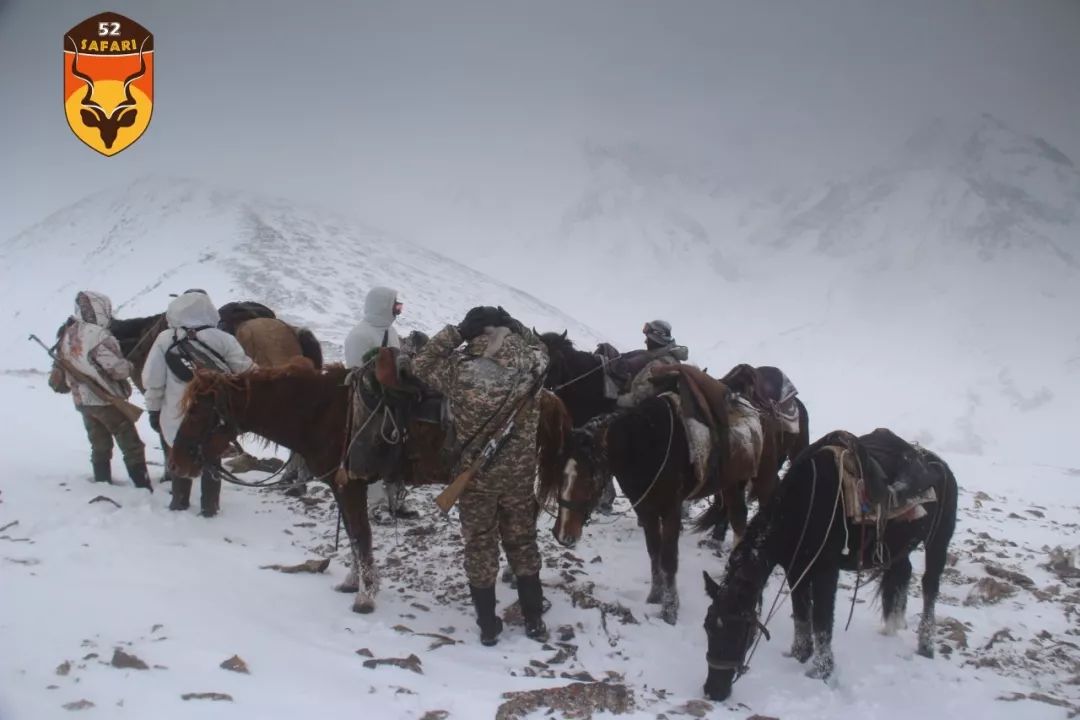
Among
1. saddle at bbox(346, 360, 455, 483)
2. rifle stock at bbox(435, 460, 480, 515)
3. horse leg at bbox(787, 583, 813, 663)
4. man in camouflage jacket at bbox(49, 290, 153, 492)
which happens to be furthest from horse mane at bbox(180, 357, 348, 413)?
horse leg at bbox(787, 583, 813, 663)

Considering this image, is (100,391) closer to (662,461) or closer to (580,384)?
(580,384)

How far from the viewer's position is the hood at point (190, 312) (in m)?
5.39

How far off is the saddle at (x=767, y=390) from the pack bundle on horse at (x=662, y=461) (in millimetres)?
993

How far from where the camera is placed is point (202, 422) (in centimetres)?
448

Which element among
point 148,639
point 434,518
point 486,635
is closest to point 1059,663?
point 486,635

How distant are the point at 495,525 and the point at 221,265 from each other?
2408cm

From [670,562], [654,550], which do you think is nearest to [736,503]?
[654,550]

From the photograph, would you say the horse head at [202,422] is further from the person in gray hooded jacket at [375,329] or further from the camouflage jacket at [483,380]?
the camouflage jacket at [483,380]

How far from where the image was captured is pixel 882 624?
514 centimetres

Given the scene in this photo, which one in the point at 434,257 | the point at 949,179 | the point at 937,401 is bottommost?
the point at 937,401

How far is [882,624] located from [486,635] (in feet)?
10.2

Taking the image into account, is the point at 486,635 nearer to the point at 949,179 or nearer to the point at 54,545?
the point at 54,545

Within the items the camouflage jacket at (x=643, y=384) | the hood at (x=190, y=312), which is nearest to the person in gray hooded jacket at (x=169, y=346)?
the hood at (x=190, y=312)

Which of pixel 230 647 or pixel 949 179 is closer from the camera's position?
pixel 230 647
